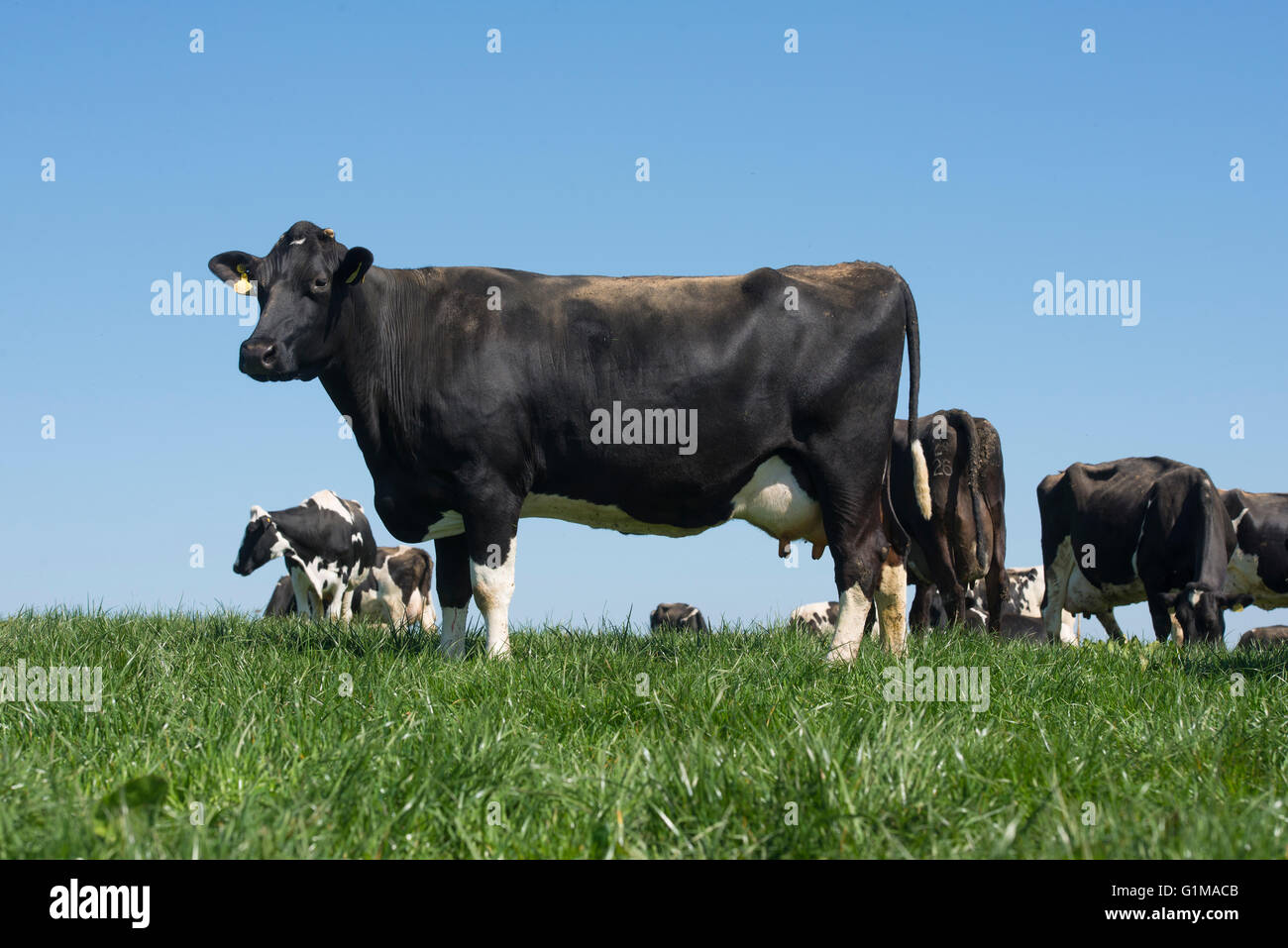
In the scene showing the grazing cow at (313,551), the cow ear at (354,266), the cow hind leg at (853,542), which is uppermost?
the cow ear at (354,266)

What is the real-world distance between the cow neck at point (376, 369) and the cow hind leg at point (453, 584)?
93cm

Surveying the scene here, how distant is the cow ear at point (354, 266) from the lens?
8.07m

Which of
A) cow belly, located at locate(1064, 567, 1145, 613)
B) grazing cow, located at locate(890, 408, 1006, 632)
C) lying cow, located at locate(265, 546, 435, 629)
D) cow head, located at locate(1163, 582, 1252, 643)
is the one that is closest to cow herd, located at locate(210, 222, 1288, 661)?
grazing cow, located at locate(890, 408, 1006, 632)

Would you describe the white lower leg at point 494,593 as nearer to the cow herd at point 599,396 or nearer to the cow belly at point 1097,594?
the cow herd at point 599,396

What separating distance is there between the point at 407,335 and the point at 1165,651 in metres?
6.46

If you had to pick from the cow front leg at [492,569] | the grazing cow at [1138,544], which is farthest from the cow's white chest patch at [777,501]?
the grazing cow at [1138,544]

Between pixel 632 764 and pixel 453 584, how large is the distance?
16.3ft

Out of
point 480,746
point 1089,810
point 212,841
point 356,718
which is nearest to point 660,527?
point 356,718

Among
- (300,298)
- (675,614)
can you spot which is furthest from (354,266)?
(675,614)

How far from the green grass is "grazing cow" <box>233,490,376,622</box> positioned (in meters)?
12.0

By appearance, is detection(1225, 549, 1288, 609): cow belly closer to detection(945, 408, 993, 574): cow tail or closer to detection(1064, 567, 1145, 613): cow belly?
detection(1064, 567, 1145, 613): cow belly

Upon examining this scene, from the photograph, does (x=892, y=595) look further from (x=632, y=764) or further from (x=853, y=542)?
(x=632, y=764)
